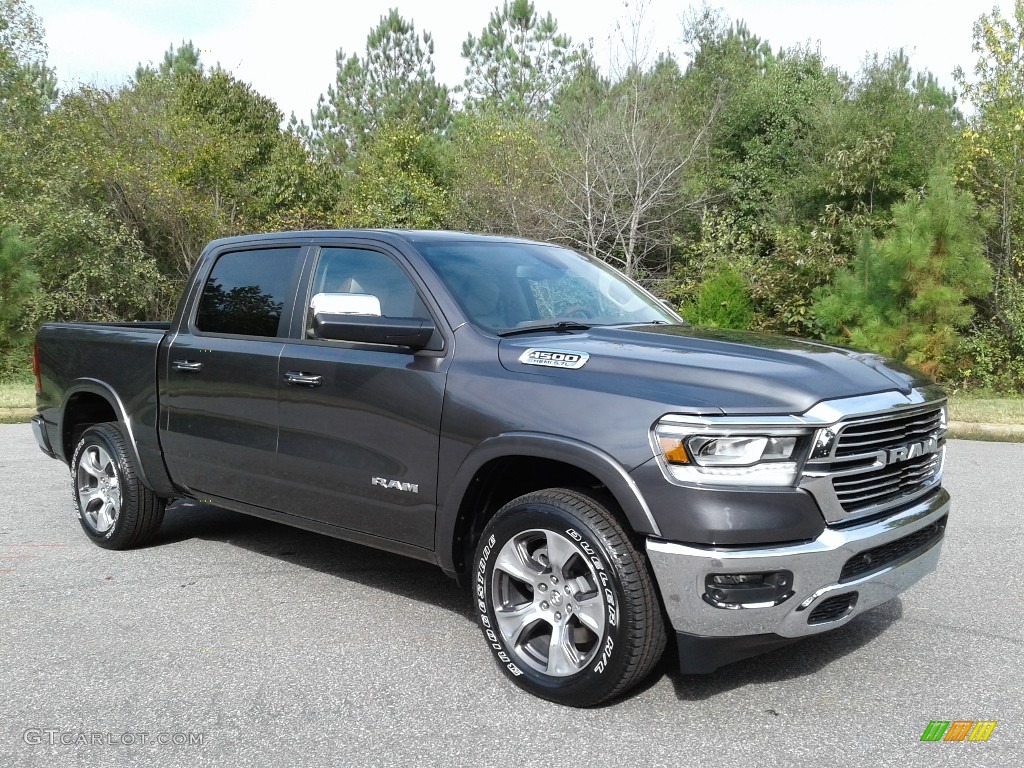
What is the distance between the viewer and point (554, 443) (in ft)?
12.5

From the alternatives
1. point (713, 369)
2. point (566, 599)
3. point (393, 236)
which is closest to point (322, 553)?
point (393, 236)

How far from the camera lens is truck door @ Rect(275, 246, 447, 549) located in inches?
172

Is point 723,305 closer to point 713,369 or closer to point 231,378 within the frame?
point 231,378

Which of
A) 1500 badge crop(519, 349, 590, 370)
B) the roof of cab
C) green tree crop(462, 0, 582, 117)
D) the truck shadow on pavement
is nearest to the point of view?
1500 badge crop(519, 349, 590, 370)

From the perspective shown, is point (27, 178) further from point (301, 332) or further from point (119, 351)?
point (301, 332)

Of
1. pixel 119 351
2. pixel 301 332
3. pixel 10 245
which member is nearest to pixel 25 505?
pixel 119 351

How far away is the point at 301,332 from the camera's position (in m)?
5.07

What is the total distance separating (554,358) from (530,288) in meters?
0.94

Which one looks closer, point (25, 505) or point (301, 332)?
point (301, 332)

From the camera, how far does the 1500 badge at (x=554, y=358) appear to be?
156 inches

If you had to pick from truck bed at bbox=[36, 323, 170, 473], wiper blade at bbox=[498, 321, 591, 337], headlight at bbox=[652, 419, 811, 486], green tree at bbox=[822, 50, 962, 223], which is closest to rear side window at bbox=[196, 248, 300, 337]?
truck bed at bbox=[36, 323, 170, 473]

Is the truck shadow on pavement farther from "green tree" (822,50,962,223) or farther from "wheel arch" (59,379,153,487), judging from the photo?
"green tree" (822,50,962,223)

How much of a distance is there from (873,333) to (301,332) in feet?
42.2

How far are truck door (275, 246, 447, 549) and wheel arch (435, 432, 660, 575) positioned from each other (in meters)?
0.14
